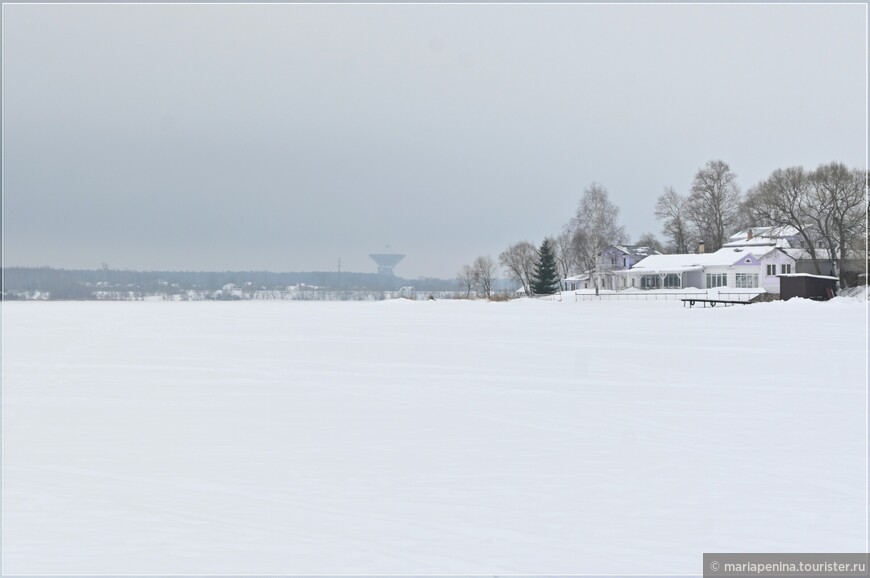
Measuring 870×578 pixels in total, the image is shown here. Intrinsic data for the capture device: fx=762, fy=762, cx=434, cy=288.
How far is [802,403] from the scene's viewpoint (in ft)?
36.4

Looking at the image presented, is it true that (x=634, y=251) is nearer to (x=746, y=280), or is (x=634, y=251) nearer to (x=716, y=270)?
(x=716, y=270)

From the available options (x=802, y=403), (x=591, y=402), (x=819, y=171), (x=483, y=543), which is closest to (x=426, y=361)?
(x=591, y=402)

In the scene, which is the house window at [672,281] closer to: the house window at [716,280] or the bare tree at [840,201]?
the house window at [716,280]

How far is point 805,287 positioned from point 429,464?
160ft

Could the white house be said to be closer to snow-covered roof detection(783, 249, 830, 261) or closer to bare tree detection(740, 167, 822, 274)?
snow-covered roof detection(783, 249, 830, 261)

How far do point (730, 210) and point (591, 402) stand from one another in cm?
7809

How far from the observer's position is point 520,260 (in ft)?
341

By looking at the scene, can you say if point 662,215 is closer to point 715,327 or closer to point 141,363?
point 715,327

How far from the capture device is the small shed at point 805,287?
5012cm

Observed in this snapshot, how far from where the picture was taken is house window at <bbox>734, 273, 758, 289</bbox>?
65750 mm

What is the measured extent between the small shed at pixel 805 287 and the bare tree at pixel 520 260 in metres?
51.3

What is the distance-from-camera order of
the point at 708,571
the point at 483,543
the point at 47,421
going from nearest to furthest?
the point at 708,571
the point at 483,543
the point at 47,421

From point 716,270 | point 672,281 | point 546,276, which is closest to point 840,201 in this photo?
point 716,270

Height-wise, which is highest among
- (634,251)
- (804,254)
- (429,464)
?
(634,251)
